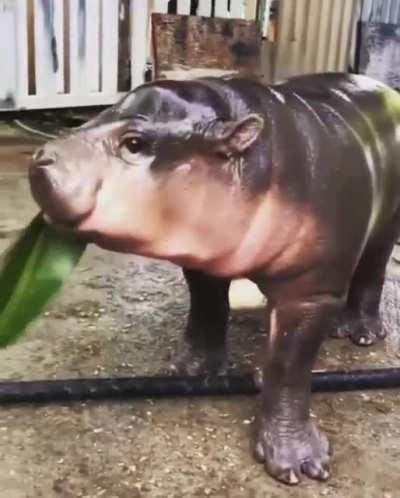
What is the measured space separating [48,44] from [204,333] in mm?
1764

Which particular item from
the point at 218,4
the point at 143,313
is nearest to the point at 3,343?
the point at 143,313

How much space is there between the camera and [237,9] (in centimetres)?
291

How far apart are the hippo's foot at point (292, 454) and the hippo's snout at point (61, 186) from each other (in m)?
0.35

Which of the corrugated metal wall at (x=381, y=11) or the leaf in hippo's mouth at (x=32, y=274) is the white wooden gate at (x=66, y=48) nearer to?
the corrugated metal wall at (x=381, y=11)

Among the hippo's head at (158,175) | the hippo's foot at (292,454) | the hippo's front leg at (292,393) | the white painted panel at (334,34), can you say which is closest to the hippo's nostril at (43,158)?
the hippo's head at (158,175)

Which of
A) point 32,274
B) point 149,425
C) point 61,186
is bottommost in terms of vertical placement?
point 149,425

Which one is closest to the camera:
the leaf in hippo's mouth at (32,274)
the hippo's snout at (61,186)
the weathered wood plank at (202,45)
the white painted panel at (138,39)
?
the hippo's snout at (61,186)

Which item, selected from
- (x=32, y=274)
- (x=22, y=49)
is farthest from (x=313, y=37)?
(x=32, y=274)

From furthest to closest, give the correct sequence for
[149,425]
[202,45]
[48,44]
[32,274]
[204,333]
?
[48,44]
[202,45]
[204,333]
[149,425]
[32,274]

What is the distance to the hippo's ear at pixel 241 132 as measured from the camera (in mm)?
818

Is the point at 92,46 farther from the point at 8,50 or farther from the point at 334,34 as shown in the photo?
the point at 334,34

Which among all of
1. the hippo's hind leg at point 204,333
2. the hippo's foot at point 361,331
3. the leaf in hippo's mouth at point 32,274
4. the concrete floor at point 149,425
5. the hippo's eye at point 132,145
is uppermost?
the hippo's eye at point 132,145

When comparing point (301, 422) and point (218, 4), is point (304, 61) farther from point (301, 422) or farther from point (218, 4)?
point (301, 422)

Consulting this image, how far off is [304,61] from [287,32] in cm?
11
